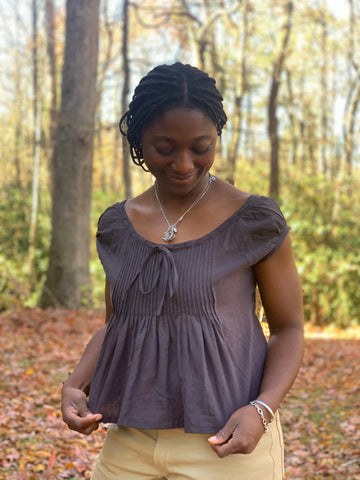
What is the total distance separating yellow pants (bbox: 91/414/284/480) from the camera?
157cm

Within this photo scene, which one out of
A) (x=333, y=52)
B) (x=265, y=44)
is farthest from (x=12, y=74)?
(x=333, y=52)

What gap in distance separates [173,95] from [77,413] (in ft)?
3.10

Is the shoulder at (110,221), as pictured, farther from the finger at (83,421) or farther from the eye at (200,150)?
the finger at (83,421)

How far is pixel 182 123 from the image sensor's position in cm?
166

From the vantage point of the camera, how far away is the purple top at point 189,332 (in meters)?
1.58

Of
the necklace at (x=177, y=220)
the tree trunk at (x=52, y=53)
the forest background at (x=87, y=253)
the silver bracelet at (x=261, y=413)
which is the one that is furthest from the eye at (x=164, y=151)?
the tree trunk at (x=52, y=53)

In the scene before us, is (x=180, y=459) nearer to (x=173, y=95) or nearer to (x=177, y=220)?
(x=177, y=220)

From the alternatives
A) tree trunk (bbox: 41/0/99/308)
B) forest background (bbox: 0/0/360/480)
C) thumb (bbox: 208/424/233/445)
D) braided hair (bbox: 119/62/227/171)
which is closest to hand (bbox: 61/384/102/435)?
thumb (bbox: 208/424/233/445)

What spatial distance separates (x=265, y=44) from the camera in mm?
25312

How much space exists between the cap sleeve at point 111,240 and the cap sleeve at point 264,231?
16.0 inches

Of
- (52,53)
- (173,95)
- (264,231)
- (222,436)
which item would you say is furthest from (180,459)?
(52,53)

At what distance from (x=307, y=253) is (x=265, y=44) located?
15669 mm

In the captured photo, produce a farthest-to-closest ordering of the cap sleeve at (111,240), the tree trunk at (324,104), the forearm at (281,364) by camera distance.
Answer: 1. the tree trunk at (324,104)
2. the cap sleeve at (111,240)
3. the forearm at (281,364)

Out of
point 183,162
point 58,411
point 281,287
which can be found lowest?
point 58,411
